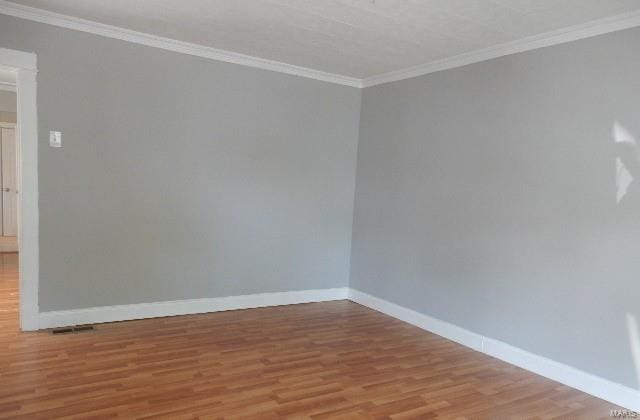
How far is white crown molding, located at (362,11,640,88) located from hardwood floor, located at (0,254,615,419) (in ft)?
7.89

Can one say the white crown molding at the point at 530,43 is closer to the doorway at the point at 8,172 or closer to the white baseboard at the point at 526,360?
the white baseboard at the point at 526,360

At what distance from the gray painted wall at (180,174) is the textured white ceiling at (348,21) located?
0.39 metres

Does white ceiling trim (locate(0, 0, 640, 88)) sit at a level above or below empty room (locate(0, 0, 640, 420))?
above

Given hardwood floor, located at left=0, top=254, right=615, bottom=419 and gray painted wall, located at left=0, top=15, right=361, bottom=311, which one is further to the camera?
gray painted wall, located at left=0, top=15, right=361, bottom=311

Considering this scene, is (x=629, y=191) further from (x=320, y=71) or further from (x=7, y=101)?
(x=7, y=101)

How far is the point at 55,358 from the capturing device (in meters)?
3.09

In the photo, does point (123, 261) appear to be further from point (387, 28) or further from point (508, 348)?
point (508, 348)

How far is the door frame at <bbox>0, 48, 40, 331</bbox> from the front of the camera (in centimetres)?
346

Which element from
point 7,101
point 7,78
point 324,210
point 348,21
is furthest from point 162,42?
point 7,101

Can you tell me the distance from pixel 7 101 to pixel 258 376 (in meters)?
6.74

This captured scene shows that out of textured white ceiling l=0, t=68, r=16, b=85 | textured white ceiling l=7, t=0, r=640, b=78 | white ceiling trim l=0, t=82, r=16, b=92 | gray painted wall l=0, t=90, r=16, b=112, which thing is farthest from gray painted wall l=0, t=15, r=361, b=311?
gray painted wall l=0, t=90, r=16, b=112

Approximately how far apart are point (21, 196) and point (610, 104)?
4291 mm

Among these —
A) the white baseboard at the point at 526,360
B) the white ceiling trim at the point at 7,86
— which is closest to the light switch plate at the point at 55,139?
the white baseboard at the point at 526,360

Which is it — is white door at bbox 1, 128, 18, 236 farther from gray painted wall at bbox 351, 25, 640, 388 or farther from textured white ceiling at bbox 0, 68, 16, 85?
gray painted wall at bbox 351, 25, 640, 388
